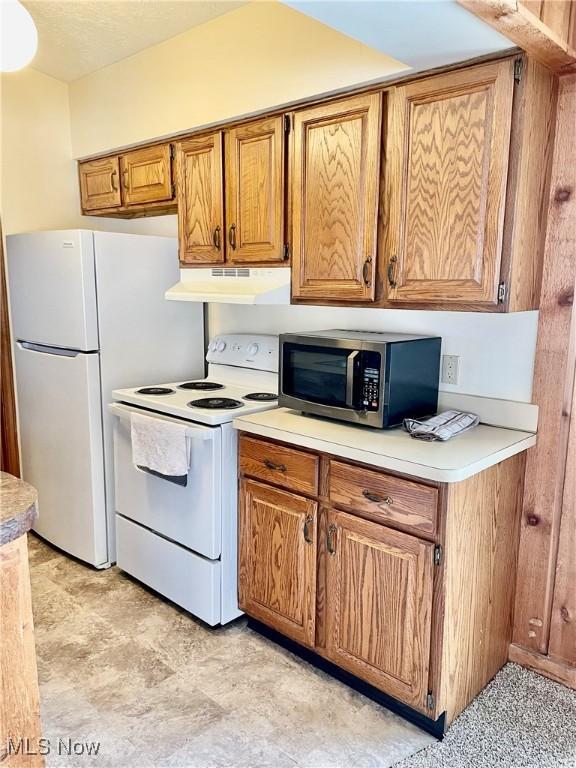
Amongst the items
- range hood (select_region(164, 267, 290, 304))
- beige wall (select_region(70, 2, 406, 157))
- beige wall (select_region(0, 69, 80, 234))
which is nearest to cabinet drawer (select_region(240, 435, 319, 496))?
range hood (select_region(164, 267, 290, 304))

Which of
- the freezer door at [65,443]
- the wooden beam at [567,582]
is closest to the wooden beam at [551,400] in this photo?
the wooden beam at [567,582]

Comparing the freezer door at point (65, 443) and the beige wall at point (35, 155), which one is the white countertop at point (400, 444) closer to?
the freezer door at point (65, 443)

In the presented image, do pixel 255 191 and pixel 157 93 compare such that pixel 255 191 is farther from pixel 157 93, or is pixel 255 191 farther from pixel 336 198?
pixel 157 93

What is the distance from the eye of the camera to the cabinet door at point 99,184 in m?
3.13

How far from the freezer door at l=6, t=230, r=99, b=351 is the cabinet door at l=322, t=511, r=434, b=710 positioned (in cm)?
155

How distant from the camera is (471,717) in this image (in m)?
1.82

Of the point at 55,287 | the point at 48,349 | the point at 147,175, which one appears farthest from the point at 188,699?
the point at 147,175

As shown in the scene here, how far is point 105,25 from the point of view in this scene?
255 centimetres

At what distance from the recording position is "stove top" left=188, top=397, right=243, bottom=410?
230 cm

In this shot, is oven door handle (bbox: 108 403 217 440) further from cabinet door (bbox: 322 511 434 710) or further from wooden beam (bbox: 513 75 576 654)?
wooden beam (bbox: 513 75 576 654)

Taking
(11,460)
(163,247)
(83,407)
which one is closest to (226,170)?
(163,247)

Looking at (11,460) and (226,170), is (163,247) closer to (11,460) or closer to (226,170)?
(226,170)

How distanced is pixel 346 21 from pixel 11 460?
9.55 feet

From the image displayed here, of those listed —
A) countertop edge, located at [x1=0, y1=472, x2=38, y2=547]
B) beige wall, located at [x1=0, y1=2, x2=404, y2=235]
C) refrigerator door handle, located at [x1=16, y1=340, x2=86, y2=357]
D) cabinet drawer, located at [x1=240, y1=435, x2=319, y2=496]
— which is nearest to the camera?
countertop edge, located at [x1=0, y1=472, x2=38, y2=547]
